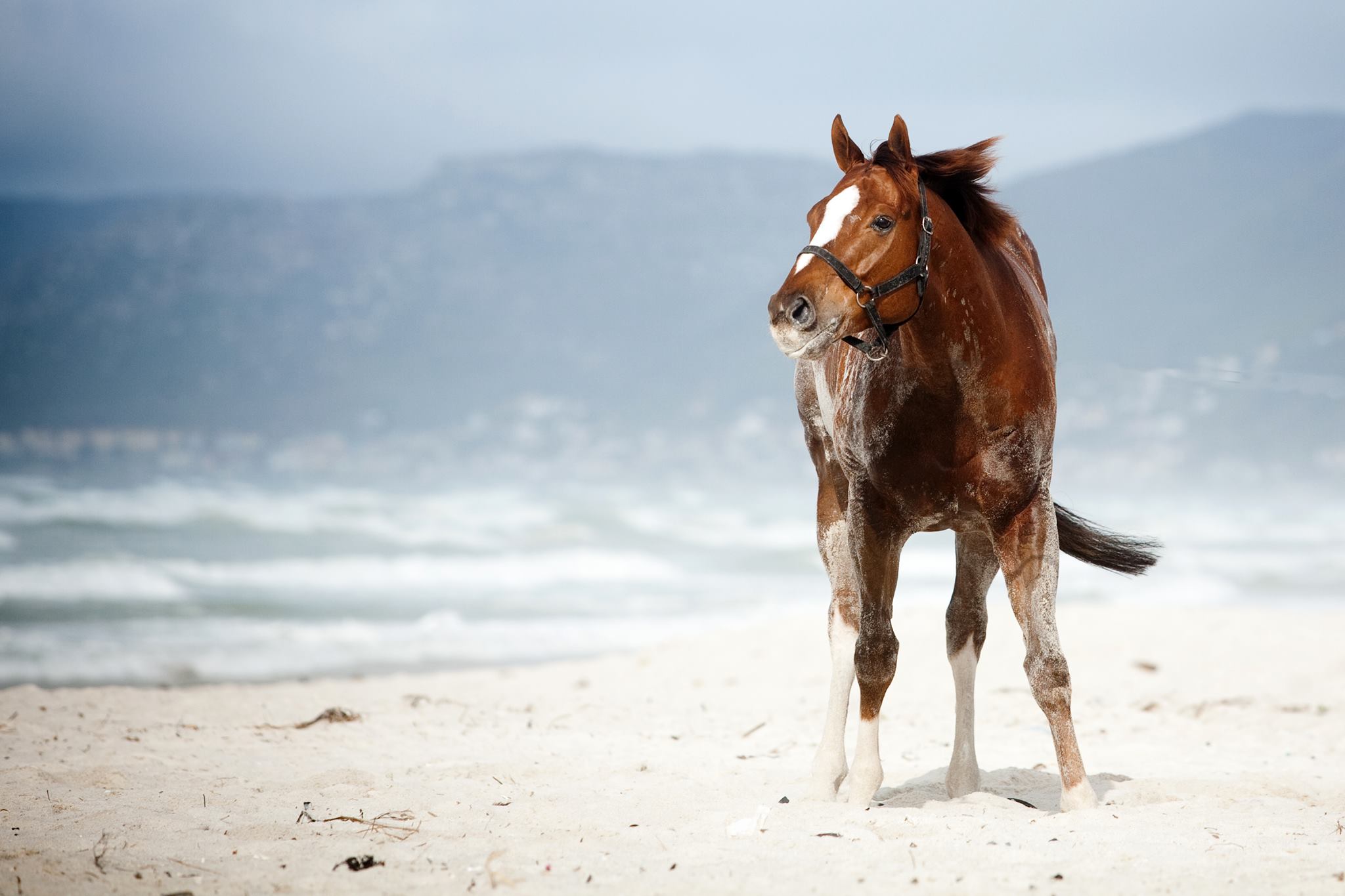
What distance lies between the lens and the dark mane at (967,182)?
3650 mm

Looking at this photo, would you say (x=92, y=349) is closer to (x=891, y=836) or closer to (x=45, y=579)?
(x=45, y=579)

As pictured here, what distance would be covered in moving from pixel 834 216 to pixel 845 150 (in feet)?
1.43

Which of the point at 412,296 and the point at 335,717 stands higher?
the point at 412,296

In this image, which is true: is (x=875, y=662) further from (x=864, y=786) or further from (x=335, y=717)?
(x=335, y=717)

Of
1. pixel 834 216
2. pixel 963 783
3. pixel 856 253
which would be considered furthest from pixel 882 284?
pixel 963 783

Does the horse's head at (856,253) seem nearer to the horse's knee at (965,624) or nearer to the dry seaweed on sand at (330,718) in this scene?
the horse's knee at (965,624)

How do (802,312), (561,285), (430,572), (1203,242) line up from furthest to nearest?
(561,285) < (1203,242) < (430,572) < (802,312)

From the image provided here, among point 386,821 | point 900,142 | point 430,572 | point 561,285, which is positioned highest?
point 561,285

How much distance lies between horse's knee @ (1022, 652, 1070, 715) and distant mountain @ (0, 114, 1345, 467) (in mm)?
39896

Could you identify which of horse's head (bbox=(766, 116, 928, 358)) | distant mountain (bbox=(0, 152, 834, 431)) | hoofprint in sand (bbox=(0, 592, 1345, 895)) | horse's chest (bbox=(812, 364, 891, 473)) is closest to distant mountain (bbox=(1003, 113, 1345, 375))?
distant mountain (bbox=(0, 152, 834, 431))

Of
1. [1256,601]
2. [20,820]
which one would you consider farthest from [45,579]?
[1256,601]

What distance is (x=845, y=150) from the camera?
3.74 meters

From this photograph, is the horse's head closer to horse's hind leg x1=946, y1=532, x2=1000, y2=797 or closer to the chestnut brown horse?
the chestnut brown horse

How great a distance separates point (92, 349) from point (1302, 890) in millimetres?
62600
